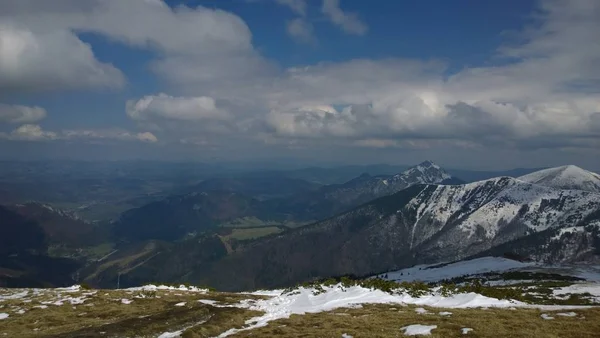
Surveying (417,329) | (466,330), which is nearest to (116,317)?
(417,329)

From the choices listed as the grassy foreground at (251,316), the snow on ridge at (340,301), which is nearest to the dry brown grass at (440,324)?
the grassy foreground at (251,316)

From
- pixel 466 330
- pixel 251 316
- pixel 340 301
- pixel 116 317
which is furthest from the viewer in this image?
pixel 340 301

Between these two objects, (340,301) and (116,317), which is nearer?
(116,317)

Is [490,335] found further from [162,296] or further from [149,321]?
[162,296]

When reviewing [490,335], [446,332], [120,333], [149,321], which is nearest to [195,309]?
[149,321]

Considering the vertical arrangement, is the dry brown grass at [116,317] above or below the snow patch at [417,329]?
below

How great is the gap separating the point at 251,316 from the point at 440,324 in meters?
21.1

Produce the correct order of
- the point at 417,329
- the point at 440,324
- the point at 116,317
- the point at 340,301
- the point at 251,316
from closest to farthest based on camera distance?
1. the point at 417,329
2. the point at 440,324
3. the point at 251,316
4. the point at 116,317
5. the point at 340,301

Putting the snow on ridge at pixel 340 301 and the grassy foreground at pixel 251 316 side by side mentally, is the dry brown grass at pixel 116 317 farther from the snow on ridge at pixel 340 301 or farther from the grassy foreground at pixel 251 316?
the snow on ridge at pixel 340 301

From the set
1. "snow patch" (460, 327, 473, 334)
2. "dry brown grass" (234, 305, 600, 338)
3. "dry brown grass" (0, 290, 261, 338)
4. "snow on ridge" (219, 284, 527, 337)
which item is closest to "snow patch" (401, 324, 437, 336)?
"dry brown grass" (234, 305, 600, 338)

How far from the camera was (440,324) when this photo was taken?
113 feet

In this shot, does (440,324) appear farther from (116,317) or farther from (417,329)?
(116,317)

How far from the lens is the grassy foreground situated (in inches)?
1288

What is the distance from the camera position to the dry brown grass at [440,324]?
102ft
